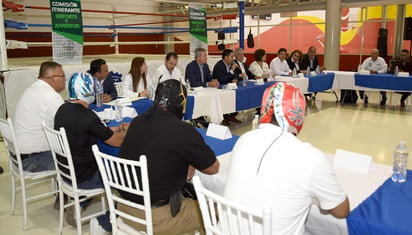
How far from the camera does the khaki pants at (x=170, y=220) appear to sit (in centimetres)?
175

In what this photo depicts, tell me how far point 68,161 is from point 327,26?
27.2 ft

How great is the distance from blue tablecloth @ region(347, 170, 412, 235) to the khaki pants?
0.80 metres

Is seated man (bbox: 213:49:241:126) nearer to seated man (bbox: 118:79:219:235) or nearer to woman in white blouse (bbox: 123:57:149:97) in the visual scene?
woman in white blouse (bbox: 123:57:149:97)

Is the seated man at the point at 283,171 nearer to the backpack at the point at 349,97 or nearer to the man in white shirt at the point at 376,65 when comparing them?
the man in white shirt at the point at 376,65

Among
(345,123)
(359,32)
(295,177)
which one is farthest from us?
(359,32)

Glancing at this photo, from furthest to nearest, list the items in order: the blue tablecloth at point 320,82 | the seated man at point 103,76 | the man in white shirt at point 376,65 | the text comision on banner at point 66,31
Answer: the man in white shirt at point 376,65 < the blue tablecloth at point 320,82 < the text comision on banner at point 66,31 < the seated man at point 103,76

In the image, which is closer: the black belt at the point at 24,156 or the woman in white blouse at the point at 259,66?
the black belt at the point at 24,156

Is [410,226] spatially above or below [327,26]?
below

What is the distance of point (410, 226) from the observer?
49.6 inches

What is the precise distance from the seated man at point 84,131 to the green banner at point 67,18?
7.41 feet

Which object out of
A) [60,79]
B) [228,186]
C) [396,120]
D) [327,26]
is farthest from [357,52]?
[228,186]

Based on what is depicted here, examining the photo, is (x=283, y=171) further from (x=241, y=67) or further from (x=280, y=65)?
(x=280, y=65)

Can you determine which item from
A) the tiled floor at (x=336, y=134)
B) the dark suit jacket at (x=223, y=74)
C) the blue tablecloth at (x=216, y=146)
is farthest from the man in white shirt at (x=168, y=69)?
the blue tablecloth at (x=216, y=146)

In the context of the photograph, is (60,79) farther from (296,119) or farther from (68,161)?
(296,119)
